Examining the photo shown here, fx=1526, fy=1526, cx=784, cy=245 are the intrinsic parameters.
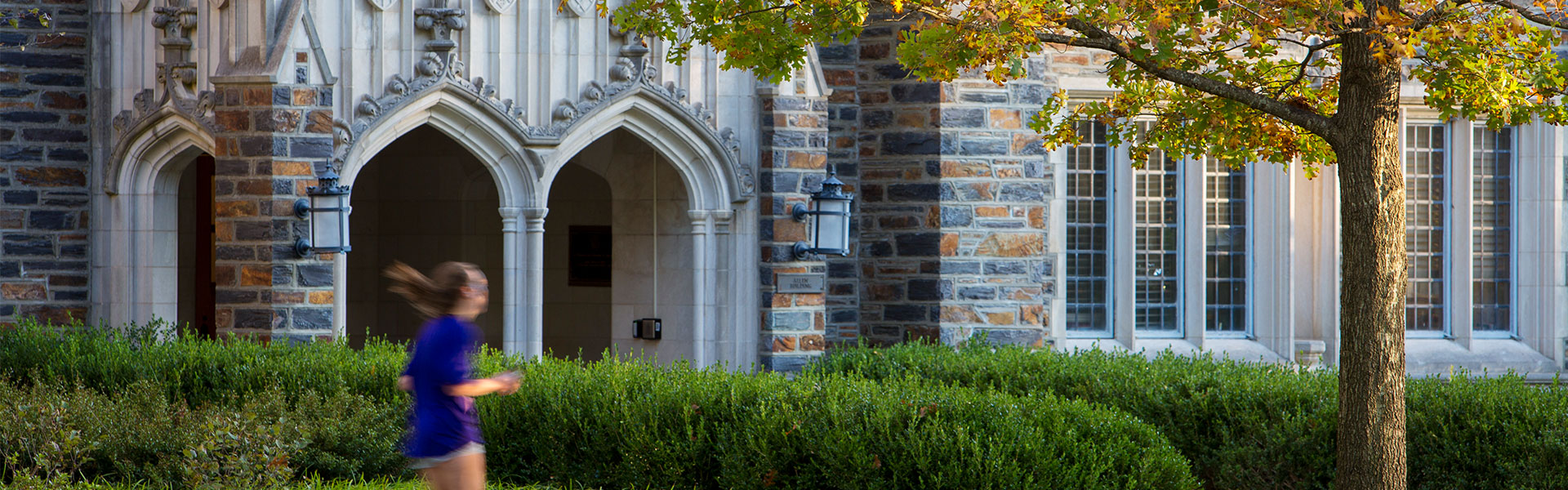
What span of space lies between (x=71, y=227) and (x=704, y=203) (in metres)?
4.14

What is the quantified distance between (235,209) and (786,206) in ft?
11.3

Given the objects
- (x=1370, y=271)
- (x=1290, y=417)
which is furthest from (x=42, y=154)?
(x=1370, y=271)

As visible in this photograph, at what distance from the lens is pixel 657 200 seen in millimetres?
10516

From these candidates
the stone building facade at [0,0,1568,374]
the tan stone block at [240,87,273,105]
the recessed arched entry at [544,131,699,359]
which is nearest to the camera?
the tan stone block at [240,87,273,105]

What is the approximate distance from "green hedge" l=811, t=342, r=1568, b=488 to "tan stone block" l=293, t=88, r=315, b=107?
3.55 meters

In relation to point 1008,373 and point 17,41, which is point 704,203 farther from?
point 17,41

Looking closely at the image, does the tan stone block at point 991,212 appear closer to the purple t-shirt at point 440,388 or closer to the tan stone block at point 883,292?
the tan stone block at point 883,292

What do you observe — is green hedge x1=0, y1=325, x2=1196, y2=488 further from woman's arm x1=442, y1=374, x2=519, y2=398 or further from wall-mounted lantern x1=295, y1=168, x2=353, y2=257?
woman's arm x1=442, y1=374, x2=519, y2=398

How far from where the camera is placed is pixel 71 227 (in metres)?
9.98

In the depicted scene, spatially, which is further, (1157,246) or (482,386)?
(1157,246)

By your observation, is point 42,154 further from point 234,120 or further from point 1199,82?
point 1199,82

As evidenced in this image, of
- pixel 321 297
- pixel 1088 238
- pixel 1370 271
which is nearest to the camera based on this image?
pixel 1370 271

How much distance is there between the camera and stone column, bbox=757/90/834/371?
10078 millimetres

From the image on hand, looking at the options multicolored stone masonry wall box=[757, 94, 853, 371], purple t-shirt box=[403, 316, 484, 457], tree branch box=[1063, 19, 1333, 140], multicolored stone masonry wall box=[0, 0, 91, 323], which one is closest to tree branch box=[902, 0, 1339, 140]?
tree branch box=[1063, 19, 1333, 140]
